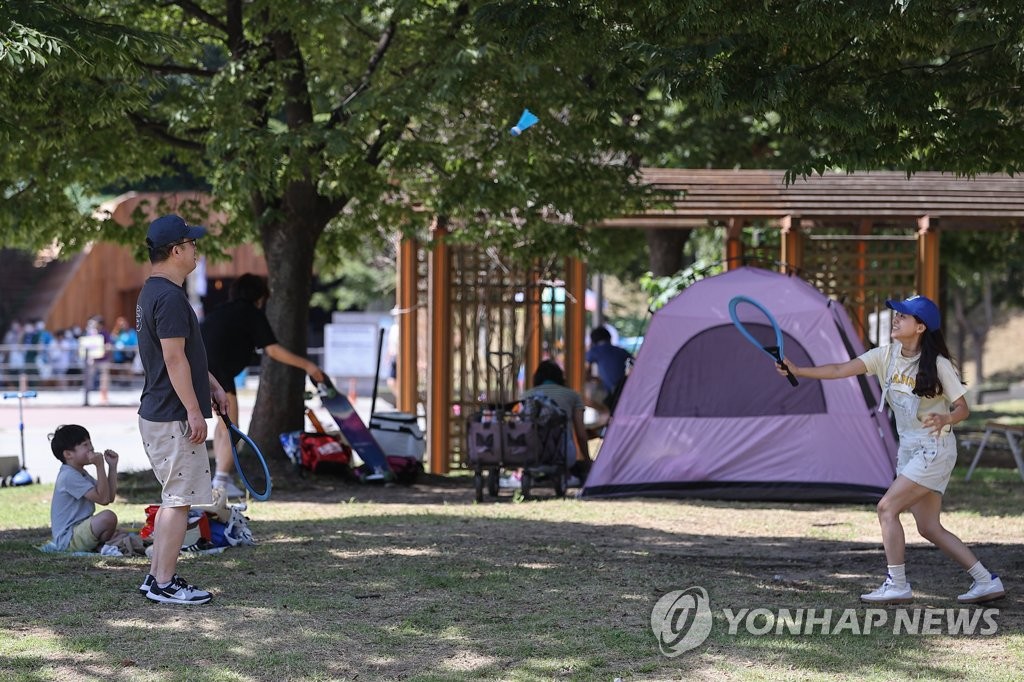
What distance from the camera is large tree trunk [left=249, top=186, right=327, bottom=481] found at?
12.6 meters

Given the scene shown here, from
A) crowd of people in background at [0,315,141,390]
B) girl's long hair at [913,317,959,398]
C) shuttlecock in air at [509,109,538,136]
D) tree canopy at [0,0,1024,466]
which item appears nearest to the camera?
girl's long hair at [913,317,959,398]

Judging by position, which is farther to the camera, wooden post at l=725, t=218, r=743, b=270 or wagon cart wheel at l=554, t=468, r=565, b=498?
wooden post at l=725, t=218, r=743, b=270

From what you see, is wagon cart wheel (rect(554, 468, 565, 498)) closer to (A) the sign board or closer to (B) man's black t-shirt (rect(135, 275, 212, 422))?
(B) man's black t-shirt (rect(135, 275, 212, 422))

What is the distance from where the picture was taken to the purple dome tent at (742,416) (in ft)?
36.8

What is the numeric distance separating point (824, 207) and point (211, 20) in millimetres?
7521

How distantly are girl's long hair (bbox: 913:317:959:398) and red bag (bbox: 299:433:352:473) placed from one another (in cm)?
725

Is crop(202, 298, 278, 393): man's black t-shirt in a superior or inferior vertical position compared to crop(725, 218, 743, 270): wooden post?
inferior

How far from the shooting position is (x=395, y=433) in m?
13.1

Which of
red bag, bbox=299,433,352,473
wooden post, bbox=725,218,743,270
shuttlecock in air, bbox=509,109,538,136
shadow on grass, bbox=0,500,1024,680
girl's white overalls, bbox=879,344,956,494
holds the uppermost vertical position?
shuttlecock in air, bbox=509,109,538,136

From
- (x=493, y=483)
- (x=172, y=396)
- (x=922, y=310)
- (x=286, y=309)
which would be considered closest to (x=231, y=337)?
(x=286, y=309)

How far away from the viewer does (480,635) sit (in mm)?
5777

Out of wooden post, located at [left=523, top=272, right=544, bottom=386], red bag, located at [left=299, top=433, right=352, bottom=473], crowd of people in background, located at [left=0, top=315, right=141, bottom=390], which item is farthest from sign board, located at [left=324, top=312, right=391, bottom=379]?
red bag, located at [left=299, top=433, right=352, bottom=473]

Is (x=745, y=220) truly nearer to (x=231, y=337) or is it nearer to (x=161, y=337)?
(x=231, y=337)

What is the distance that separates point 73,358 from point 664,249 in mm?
14223
